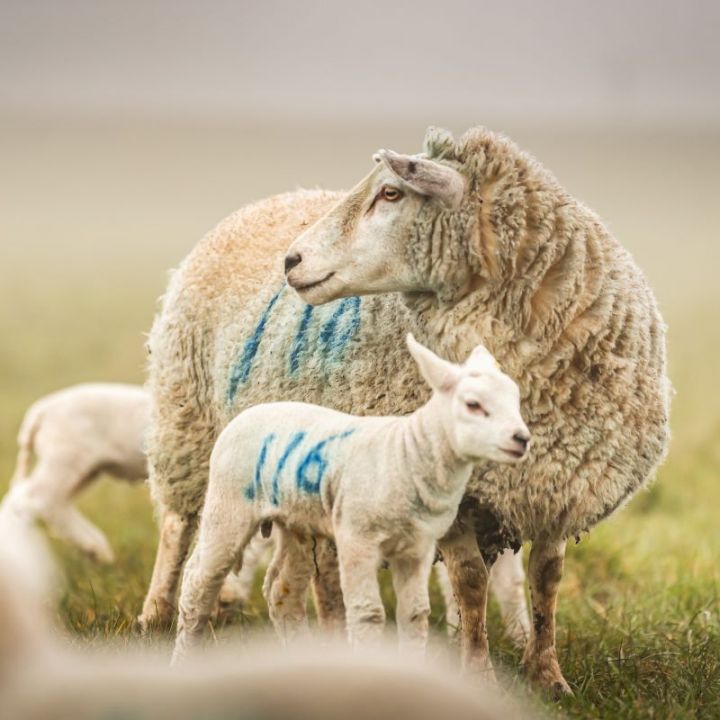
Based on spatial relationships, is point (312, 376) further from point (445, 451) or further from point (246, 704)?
point (246, 704)

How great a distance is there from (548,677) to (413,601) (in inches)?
50.0

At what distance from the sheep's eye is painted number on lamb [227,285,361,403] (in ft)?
4.83

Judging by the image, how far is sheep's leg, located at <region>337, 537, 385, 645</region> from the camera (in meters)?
4.06

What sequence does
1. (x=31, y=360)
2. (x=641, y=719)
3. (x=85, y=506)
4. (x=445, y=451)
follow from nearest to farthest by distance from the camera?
(x=445, y=451) → (x=641, y=719) → (x=85, y=506) → (x=31, y=360)

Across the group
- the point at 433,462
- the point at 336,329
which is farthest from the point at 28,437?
the point at 433,462

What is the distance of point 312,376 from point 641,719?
5.73 feet

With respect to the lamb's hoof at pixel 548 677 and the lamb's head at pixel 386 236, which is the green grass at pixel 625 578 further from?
the lamb's head at pixel 386 236

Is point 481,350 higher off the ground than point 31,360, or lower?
higher

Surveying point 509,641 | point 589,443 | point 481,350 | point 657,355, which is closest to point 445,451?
point 481,350

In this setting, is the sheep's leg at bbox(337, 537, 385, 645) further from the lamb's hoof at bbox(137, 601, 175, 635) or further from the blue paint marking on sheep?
the lamb's hoof at bbox(137, 601, 175, 635)

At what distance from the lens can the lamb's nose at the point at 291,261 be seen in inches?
194

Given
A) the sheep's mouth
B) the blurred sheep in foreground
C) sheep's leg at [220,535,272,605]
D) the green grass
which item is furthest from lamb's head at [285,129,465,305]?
the blurred sheep in foreground

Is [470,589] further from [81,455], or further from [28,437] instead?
[28,437]

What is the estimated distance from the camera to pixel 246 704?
2.20 meters
